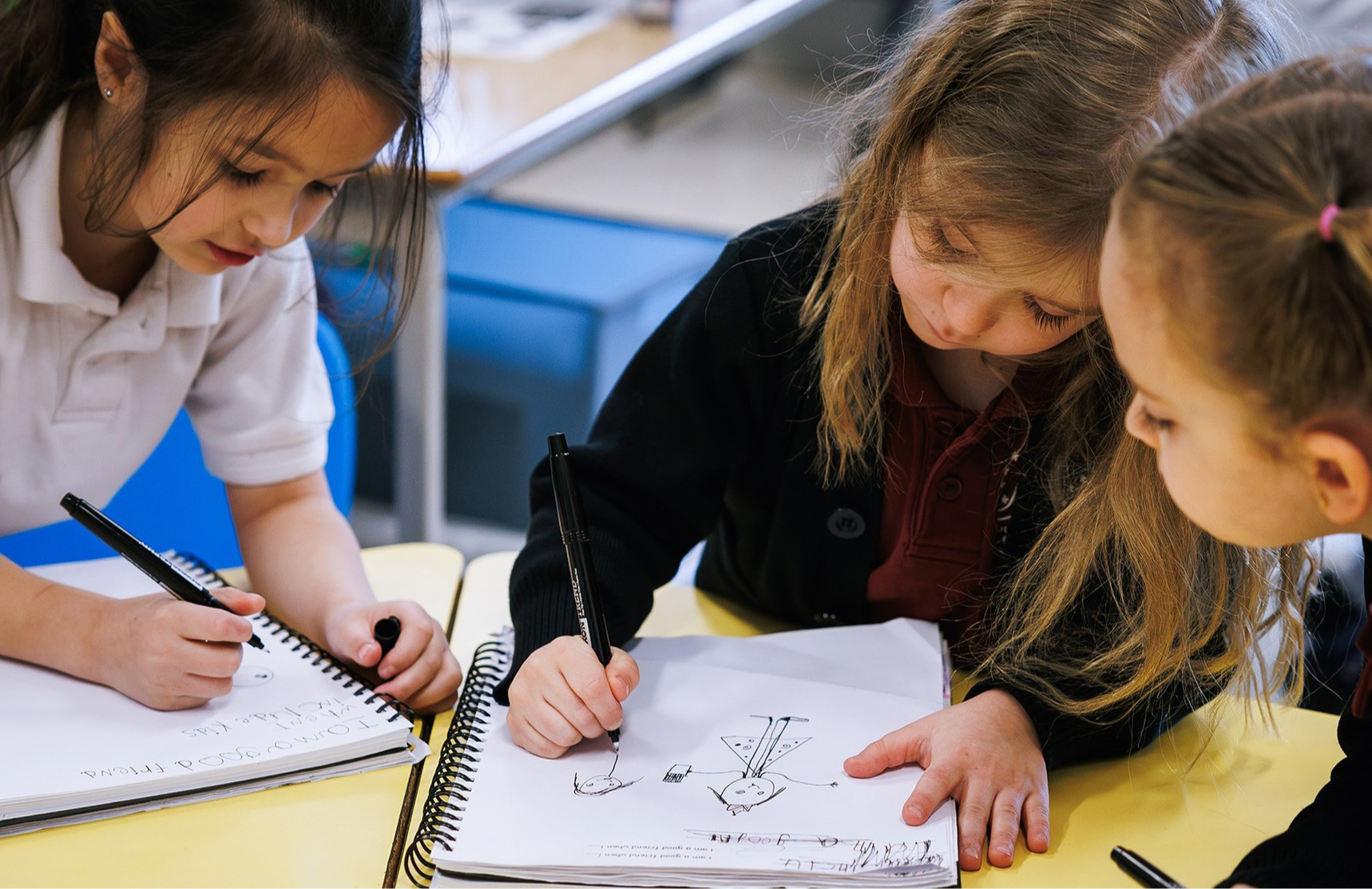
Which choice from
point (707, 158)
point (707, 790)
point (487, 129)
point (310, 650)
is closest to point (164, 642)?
point (310, 650)

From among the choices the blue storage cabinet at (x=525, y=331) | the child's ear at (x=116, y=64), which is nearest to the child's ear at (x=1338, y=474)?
the child's ear at (x=116, y=64)

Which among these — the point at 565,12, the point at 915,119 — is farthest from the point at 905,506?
the point at 565,12

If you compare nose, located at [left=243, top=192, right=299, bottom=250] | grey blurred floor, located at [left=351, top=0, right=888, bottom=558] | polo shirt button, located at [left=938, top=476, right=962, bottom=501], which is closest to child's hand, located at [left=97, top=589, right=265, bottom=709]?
nose, located at [left=243, top=192, right=299, bottom=250]

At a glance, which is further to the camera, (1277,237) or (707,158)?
(707,158)

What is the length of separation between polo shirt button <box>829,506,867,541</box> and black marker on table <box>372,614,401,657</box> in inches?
12.6

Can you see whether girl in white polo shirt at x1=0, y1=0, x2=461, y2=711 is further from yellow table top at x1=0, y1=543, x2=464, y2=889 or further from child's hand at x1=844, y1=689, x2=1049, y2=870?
child's hand at x1=844, y1=689, x2=1049, y2=870

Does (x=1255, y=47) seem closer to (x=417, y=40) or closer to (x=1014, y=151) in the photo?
(x=1014, y=151)

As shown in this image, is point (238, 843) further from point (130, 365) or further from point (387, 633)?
point (130, 365)

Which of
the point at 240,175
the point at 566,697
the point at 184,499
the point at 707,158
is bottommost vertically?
the point at 707,158

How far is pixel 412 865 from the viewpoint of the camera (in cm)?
63

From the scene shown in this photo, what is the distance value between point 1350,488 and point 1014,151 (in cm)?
27

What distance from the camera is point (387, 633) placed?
79 cm

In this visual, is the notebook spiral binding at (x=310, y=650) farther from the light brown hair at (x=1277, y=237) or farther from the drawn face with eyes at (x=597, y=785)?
the light brown hair at (x=1277, y=237)

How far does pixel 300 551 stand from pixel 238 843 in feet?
1.04
